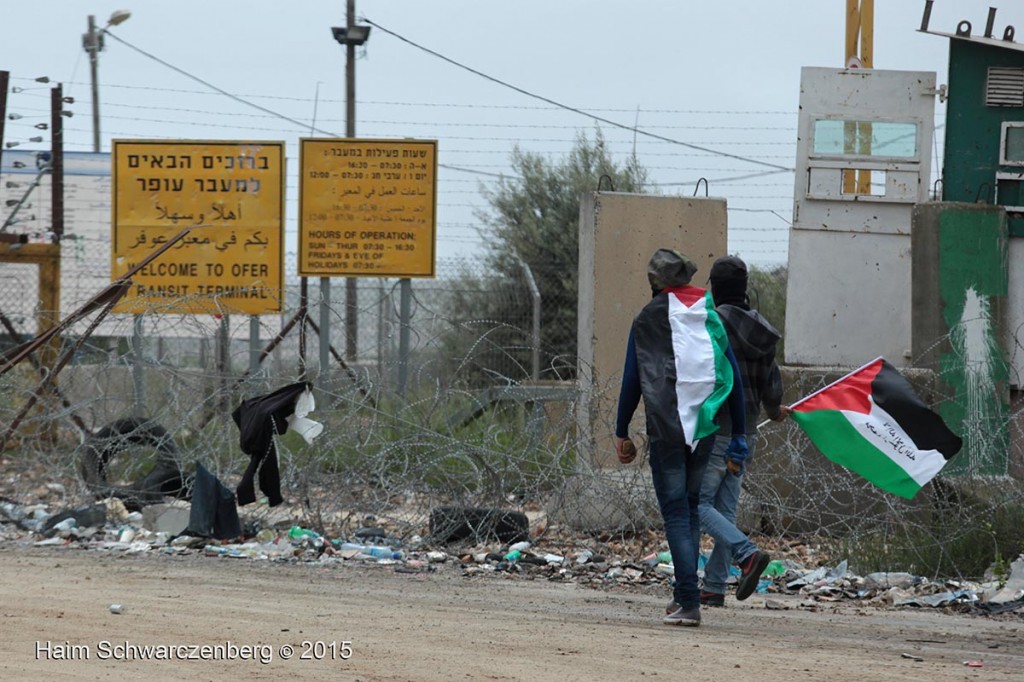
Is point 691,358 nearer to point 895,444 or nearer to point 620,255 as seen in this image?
point 895,444

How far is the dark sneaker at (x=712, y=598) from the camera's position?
22.6 ft

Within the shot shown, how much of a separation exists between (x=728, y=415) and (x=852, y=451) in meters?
1.43

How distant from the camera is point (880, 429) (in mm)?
7684

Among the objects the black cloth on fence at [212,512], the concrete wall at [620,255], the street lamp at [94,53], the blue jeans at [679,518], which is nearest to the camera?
the blue jeans at [679,518]

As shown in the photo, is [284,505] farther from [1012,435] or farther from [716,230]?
[1012,435]

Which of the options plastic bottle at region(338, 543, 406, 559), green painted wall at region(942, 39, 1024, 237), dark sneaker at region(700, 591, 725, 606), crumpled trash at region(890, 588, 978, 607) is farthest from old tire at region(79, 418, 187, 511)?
green painted wall at region(942, 39, 1024, 237)

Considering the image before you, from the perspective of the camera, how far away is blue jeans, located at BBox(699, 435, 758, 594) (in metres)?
6.50

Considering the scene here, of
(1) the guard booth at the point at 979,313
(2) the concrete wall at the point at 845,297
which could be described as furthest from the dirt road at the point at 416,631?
(2) the concrete wall at the point at 845,297

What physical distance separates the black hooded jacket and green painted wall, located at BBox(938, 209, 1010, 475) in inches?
121

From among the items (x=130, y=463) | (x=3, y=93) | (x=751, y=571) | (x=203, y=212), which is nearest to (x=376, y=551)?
(x=130, y=463)

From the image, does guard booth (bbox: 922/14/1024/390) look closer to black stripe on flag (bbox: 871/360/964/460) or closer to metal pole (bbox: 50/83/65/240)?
black stripe on flag (bbox: 871/360/964/460)

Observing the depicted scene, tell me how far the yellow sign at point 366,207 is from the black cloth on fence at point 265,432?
6085 mm

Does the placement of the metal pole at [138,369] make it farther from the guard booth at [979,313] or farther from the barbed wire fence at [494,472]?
the guard booth at [979,313]

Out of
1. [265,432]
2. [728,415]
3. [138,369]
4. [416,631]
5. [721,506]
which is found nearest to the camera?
[416,631]
